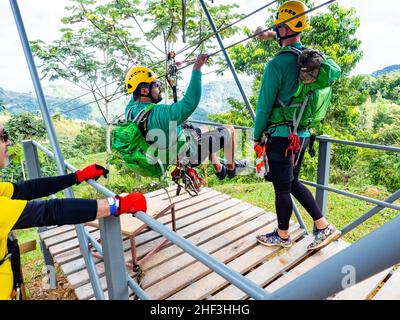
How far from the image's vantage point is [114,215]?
4.14 ft

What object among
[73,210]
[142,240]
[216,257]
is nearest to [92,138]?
[142,240]

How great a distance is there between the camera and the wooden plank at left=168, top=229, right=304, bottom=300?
220cm

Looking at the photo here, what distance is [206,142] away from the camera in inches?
106

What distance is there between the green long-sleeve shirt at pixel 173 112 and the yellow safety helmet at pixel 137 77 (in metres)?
0.13

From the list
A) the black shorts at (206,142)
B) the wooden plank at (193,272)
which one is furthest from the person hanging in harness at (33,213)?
the black shorts at (206,142)

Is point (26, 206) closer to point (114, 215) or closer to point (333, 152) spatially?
point (114, 215)

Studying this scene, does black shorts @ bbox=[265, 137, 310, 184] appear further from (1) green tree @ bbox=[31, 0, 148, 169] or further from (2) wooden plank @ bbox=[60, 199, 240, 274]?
(1) green tree @ bbox=[31, 0, 148, 169]

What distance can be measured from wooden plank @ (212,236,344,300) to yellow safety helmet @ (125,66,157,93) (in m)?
1.68

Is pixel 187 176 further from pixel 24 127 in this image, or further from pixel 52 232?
pixel 24 127

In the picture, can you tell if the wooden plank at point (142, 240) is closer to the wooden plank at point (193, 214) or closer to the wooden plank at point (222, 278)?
the wooden plank at point (193, 214)

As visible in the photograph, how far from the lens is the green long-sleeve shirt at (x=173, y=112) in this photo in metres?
1.95

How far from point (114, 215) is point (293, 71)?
156 centimetres
